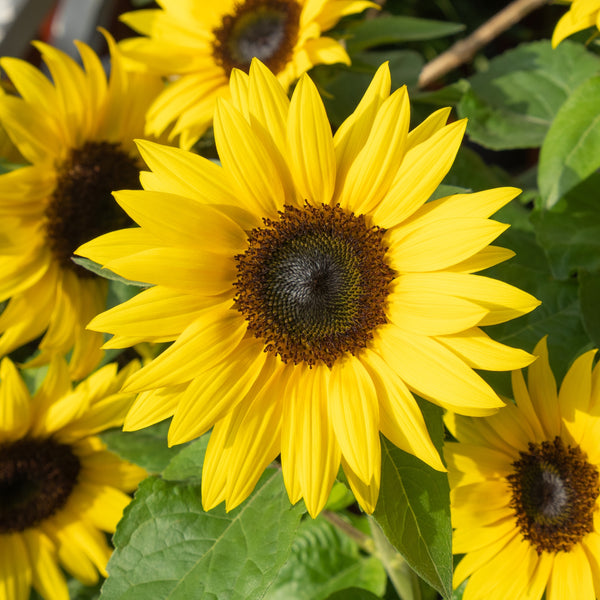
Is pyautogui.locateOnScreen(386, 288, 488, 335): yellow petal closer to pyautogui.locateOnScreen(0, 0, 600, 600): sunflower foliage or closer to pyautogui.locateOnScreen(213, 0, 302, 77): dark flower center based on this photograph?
pyautogui.locateOnScreen(0, 0, 600, 600): sunflower foliage

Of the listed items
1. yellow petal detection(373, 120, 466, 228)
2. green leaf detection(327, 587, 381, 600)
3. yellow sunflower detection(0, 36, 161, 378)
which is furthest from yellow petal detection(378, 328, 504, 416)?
yellow sunflower detection(0, 36, 161, 378)

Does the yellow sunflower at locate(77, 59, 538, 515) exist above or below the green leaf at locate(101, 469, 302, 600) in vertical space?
above

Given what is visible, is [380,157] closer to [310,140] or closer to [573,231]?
[310,140]

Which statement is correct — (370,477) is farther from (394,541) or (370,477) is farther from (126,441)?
(126,441)

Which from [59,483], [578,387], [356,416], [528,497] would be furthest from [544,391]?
[59,483]

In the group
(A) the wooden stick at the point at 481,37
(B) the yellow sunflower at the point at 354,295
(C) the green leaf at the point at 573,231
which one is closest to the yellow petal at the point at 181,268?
(B) the yellow sunflower at the point at 354,295
